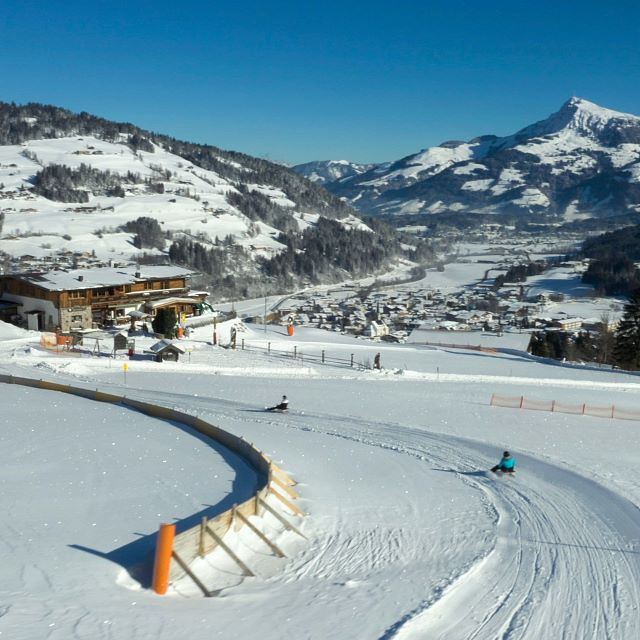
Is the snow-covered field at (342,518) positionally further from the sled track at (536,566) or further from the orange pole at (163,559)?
the orange pole at (163,559)

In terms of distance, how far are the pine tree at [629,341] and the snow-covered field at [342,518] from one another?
69.4ft

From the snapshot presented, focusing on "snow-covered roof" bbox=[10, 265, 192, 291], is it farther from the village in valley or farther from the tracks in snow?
the tracks in snow

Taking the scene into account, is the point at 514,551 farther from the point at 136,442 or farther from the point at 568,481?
the point at 136,442

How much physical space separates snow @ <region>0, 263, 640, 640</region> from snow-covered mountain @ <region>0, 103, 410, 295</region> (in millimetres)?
78582

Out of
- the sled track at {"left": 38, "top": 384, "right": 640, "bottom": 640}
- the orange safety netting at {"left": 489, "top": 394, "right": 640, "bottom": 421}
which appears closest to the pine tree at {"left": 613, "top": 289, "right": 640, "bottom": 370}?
the orange safety netting at {"left": 489, "top": 394, "right": 640, "bottom": 421}

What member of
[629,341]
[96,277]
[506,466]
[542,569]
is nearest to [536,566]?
[542,569]

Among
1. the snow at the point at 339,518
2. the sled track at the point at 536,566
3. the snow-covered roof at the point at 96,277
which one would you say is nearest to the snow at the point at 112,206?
the snow-covered roof at the point at 96,277

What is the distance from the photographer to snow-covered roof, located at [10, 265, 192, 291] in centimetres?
3828

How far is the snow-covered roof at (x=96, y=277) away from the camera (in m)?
38.3

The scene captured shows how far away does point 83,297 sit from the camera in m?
38.5

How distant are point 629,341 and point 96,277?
1291 inches

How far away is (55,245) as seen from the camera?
98.8 metres

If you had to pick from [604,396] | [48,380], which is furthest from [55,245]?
[604,396]

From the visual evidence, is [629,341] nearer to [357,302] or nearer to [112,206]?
[357,302]
